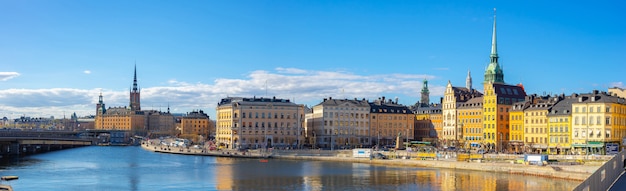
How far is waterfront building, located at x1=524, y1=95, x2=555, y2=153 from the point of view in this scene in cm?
9944

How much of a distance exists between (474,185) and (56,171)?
47.5 m

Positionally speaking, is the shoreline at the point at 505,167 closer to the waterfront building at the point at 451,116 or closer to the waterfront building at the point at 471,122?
the waterfront building at the point at 471,122

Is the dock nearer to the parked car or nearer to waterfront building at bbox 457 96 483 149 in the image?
the parked car

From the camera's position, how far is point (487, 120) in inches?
4469

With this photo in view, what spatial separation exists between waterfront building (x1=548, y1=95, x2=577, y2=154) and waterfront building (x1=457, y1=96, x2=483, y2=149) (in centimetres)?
1894

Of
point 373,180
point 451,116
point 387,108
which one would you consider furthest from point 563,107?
point 387,108

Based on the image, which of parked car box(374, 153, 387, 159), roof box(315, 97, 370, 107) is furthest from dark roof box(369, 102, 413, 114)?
parked car box(374, 153, 387, 159)

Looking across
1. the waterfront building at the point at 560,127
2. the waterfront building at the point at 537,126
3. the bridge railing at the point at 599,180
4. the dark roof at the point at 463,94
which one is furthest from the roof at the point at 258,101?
the bridge railing at the point at 599,180

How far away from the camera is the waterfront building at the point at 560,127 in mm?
93875

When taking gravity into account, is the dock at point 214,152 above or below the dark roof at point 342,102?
below

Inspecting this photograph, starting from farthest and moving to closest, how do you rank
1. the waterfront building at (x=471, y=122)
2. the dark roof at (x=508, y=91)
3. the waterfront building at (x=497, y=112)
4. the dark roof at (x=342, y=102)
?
the dark roof at (x=342, y=102) → the waterfront building at (x=471, y=122) → the dark roof at (x=508, y=91) → the waterfront building at (x=497, y=112)

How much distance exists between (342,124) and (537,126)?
142 feet

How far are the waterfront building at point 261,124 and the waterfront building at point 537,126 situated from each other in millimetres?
45008

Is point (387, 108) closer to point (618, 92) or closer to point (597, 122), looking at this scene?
point (618, 92)
